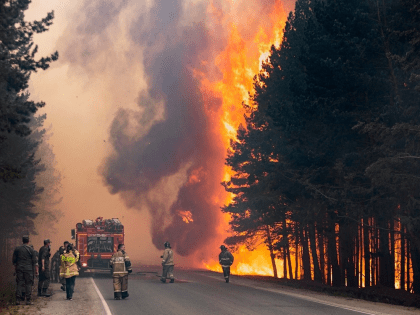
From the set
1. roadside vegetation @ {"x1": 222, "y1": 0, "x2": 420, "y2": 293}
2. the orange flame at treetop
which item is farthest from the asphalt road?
the orange flame at treetop

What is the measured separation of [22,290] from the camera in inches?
725

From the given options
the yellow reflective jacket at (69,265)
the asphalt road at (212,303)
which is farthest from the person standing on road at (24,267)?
the asphalt road at (212,303)

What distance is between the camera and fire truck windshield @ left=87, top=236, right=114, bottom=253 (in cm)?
3391

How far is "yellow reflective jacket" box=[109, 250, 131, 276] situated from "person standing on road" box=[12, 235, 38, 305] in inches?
105

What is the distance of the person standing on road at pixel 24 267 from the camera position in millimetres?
18031

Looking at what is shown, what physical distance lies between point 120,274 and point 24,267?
10.2 ft

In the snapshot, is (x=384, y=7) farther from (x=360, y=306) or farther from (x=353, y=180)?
(x=360, y=306)

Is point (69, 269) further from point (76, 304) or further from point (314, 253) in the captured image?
point (314, 253)

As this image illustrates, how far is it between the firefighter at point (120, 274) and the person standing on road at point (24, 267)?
8.71ft

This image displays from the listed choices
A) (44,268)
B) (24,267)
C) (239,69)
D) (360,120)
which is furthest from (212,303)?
(239,69)

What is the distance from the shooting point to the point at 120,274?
19.5 meters

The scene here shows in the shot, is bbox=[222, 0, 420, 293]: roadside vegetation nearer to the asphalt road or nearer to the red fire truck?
the asphalt road

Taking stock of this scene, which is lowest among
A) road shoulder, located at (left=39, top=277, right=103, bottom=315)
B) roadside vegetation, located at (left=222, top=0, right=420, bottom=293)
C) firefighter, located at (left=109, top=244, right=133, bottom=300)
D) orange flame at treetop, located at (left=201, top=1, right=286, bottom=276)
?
road shoulder, located at (left=39, top=277, right=103, bottom=315)

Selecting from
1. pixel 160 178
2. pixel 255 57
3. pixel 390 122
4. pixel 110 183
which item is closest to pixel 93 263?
pixel 390 122
